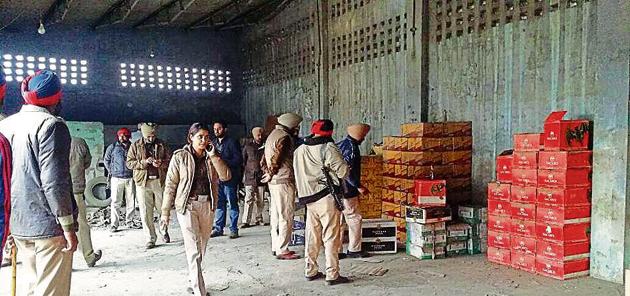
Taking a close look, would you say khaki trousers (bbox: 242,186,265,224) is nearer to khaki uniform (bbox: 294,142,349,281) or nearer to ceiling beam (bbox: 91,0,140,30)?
khaki uniform (bbox: 294,142,349,281)

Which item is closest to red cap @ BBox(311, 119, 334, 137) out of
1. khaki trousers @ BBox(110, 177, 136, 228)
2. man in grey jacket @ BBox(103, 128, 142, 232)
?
man in grey jacket @ BBox(103, 128, 142, 232)

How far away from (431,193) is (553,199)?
4.62 feet

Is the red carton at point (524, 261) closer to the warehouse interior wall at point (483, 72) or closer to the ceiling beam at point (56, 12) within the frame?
the warehouse interior wall at point (483, 72)

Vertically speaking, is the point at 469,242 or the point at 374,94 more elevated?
the point at 374,94

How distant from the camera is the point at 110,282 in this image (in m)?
5.08

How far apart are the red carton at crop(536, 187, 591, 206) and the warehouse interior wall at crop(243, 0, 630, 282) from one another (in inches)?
3.9

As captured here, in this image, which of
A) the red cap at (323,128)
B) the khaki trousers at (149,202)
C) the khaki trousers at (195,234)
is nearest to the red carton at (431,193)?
the red cap at (323,128)

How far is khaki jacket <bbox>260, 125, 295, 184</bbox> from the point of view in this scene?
5.79 metres

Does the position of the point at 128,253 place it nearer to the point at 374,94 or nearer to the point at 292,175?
the point at 292,175

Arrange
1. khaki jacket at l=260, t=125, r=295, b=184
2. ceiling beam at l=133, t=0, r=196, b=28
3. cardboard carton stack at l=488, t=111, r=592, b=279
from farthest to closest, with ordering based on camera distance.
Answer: ceiling beam at l=133, t=0, r=196, b=28
khaki jacket at l=260, t=125, r=295, b=184
cardboard carton stack at l=488, t=111, r=592, b=279

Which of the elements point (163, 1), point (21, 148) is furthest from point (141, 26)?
point (21, 148)

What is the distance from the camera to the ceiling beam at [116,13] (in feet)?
34.9

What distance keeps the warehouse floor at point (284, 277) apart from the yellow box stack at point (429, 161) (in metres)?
0.84

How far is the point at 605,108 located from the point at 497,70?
1633 millimetres
